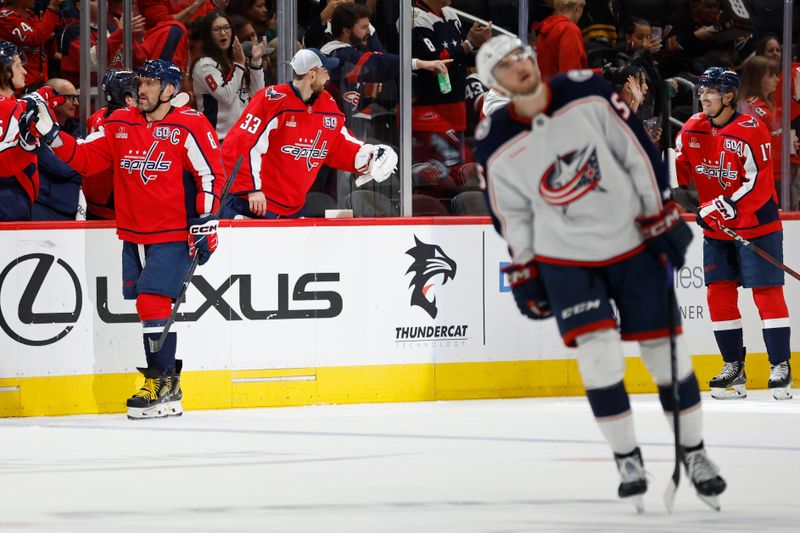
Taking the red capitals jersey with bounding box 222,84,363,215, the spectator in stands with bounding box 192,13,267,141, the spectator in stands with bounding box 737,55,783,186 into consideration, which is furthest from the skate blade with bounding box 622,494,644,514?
the spectator in stands with bounding box 737,55,783,186

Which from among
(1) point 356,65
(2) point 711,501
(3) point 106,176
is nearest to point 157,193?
(3) point 106,176

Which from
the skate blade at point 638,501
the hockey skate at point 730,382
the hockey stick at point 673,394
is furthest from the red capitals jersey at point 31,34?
the skate blade at point 638,501

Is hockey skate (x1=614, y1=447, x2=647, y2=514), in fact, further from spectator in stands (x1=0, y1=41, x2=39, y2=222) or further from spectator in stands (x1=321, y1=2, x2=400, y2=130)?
spectator in stands (x1=321, y1=2, x2=400, y2=130)

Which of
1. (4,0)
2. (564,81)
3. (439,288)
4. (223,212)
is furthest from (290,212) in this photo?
(564,81)

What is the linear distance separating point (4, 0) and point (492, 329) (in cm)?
301

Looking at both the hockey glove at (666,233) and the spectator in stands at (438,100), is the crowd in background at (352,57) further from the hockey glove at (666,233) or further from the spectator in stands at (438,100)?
the hockey glove at (666,233)

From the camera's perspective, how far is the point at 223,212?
23.1ft

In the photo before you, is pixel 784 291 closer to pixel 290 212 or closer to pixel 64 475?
pixel 290 212

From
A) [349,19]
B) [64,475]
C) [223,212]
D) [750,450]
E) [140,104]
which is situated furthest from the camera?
[349,19]

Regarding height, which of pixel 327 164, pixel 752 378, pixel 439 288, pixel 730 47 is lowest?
pixel 752 378

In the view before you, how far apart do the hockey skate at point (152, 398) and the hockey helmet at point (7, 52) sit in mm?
1502

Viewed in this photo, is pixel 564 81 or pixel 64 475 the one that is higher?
pixel 564 81

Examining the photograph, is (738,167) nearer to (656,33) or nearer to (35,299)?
(656,33)

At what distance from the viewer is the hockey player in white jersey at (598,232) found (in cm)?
399
